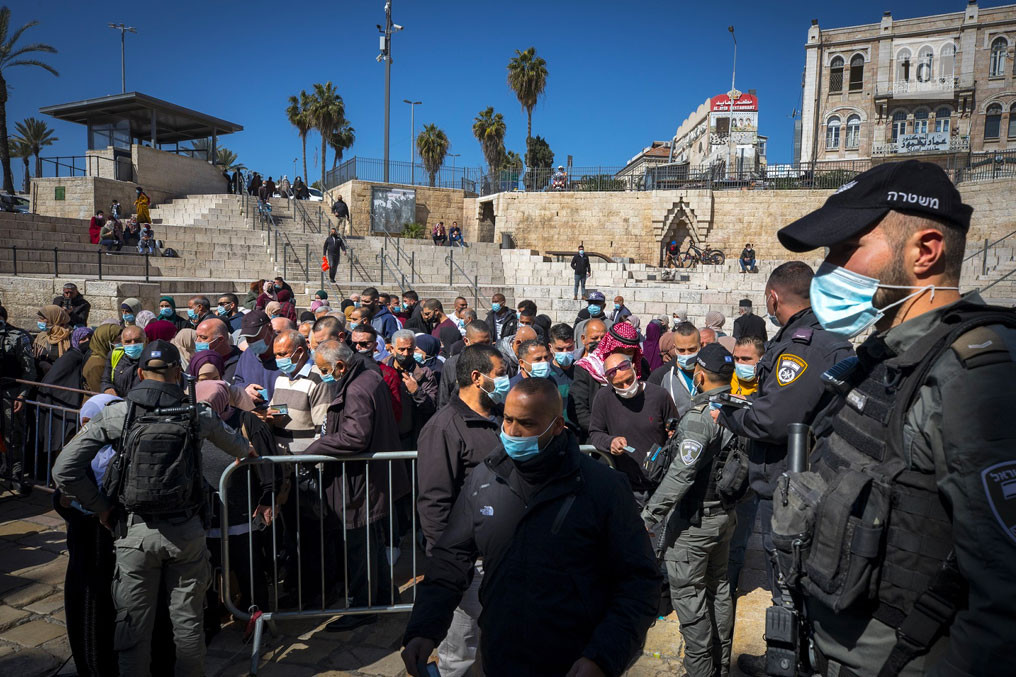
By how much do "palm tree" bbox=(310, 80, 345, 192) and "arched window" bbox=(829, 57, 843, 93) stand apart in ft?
116

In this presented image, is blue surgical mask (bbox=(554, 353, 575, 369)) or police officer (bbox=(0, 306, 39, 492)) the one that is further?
police officer (bbox=(0, 306, 39, 492))

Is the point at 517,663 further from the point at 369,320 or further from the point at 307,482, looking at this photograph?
the point at 369,320

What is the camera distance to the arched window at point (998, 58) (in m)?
38.0

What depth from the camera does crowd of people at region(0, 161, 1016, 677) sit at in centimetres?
133

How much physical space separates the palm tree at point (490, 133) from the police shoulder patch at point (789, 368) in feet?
126

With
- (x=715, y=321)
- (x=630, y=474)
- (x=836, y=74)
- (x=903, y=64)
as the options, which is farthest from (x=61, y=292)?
(x=903, y=64)

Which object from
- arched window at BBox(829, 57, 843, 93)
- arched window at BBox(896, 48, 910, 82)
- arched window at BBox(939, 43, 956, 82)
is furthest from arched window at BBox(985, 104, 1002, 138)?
arched window at BBox(829, 57, 843, 93)

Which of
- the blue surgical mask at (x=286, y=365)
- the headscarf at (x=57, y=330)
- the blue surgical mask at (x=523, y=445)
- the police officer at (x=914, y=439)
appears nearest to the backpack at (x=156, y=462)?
the blue surgical mask at (x=286, y=365)

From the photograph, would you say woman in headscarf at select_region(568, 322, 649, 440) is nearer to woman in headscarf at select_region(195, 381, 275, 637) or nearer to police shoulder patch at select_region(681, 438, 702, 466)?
police shoulder patch at select_region(681, 438, 702, 466)

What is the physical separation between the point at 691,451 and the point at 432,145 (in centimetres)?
3913

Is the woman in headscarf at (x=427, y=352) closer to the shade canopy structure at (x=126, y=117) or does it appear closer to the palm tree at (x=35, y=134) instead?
the shade canopy structure at (x=126, y=117)

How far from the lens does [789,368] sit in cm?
289

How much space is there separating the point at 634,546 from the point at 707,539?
1583 mm

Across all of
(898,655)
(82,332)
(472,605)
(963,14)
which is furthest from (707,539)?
(963,14)
